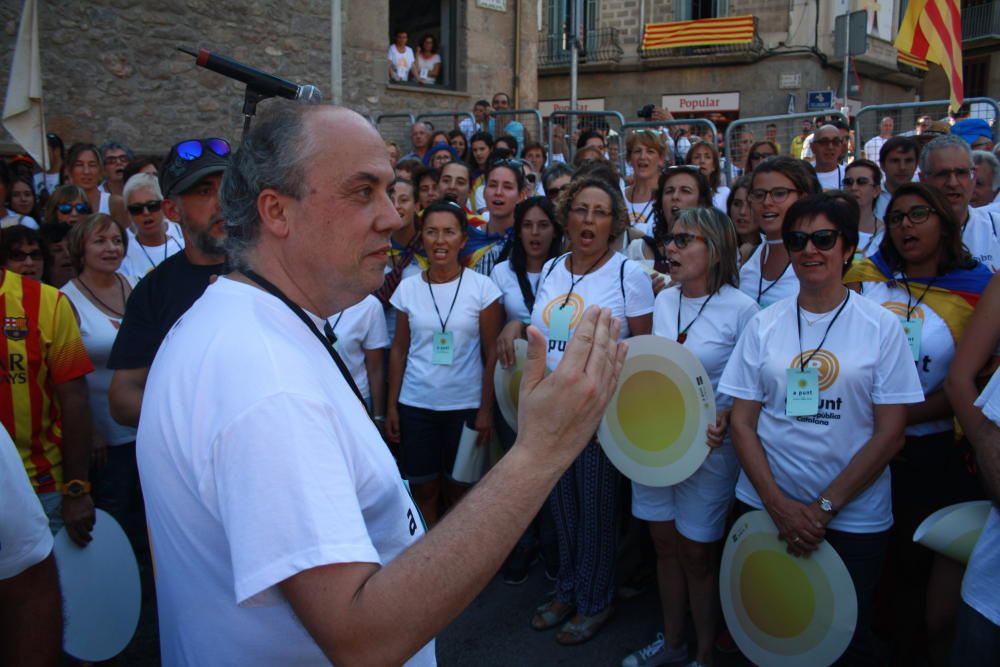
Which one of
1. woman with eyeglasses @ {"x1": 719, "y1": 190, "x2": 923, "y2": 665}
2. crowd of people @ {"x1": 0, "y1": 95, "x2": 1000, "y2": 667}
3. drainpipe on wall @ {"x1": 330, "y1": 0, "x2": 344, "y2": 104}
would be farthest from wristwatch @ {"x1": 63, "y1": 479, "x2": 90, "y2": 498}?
drainpipe on wall @ {"x1": 330, "y1": 0, "x2": 344, "y2": 104}

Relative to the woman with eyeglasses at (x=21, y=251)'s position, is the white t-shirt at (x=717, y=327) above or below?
below

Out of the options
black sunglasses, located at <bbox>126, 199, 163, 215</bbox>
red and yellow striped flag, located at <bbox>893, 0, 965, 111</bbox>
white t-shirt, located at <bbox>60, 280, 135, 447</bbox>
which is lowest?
white t-shirt, located at <bbox>60, 280, 135, 447</bbox>

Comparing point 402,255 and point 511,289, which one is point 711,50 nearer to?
point 402,255

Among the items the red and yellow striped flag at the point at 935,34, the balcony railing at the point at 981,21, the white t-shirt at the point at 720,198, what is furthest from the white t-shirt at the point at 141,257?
the balcony railing at the point at 981,21

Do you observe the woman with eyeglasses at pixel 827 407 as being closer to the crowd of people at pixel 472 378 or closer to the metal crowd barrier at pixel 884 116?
the crowd of people at pixel 472 378

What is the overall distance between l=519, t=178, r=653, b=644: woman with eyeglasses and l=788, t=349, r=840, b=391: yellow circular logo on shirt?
3.16ft

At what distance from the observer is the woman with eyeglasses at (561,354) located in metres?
3.72

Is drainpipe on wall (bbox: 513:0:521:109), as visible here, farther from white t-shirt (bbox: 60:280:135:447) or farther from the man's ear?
the man's ear

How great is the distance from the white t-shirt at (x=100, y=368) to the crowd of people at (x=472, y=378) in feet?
0.06

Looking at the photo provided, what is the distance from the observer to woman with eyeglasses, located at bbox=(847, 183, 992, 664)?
3.12 meters

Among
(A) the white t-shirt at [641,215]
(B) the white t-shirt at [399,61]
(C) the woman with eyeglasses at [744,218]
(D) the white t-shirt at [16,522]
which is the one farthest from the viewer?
(B) the white t-shirt at [399,61]

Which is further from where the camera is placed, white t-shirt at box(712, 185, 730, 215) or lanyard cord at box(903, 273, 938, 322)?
white t-shirt at box(712, 185, 730, 215)

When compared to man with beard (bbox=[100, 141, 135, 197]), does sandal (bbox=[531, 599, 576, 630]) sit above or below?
below

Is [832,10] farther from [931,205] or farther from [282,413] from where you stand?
[282,413]
